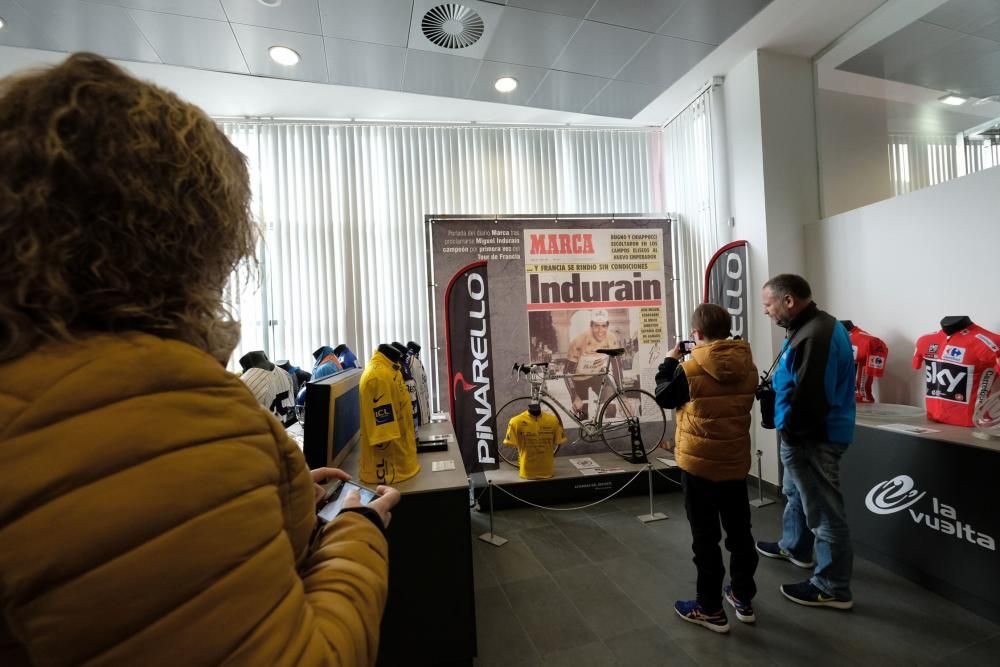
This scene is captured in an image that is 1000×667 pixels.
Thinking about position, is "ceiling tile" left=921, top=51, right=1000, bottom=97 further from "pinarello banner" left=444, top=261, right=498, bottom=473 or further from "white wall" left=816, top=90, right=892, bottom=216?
"pinarello banner" left=444, top=261, right=498, bottom=473

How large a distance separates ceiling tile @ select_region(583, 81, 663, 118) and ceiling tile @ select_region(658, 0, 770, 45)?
712 millimetres

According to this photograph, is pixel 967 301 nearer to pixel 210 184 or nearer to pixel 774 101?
pixel 774 101

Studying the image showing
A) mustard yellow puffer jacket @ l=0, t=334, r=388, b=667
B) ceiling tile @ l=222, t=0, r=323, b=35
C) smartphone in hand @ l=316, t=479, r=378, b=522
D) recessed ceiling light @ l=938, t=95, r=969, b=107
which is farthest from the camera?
recessed ceiling light @ l=938, t=95, r=969, b=107

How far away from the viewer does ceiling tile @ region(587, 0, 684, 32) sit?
281cm

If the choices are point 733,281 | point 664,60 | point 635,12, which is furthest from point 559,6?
point 733,281

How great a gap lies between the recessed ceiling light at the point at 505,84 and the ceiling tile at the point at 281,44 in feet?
4.54

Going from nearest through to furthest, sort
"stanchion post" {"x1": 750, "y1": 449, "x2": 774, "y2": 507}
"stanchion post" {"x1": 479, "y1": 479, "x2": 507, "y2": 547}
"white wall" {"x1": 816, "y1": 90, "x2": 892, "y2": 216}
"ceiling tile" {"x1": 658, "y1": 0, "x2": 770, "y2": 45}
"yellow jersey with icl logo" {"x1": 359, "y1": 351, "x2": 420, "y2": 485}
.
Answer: "yellow jersey with icl logo" {"x1": 359, "y1": 351, "x2": 420, "y2": 485} < "ceiling tile" {"x1": 658, "y1": 0, "x2": 770, "y2": 45} < "stanchion post" {"x1": 479, "y1": 479, "x2": 507, "y2": 547} < "stanchion post" {"x1": 750, "y1": 449, "x2": 774, "y2": 507} < "white wall" {"x1": 816, "y1": 90, "x2": 892, "y2": 216}

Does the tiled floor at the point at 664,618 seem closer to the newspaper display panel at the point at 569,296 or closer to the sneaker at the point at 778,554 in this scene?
the sneaker at the point at 778,554

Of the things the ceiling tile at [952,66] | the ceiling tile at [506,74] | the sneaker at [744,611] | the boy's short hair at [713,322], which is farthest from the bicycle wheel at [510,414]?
the ceiling tile at [952,66]

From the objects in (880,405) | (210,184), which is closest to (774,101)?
(880,405)

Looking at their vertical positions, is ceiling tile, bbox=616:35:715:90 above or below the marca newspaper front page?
above

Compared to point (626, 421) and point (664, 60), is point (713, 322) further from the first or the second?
point (664, 60)

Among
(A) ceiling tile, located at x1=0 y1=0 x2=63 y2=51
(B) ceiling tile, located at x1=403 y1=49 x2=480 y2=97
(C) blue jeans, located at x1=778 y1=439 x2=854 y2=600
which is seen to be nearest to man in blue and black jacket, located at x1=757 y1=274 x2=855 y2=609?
(C) blue jeans, located at x1=778 y1=439 x2=854 y2=600

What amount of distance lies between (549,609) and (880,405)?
266 centimetres
